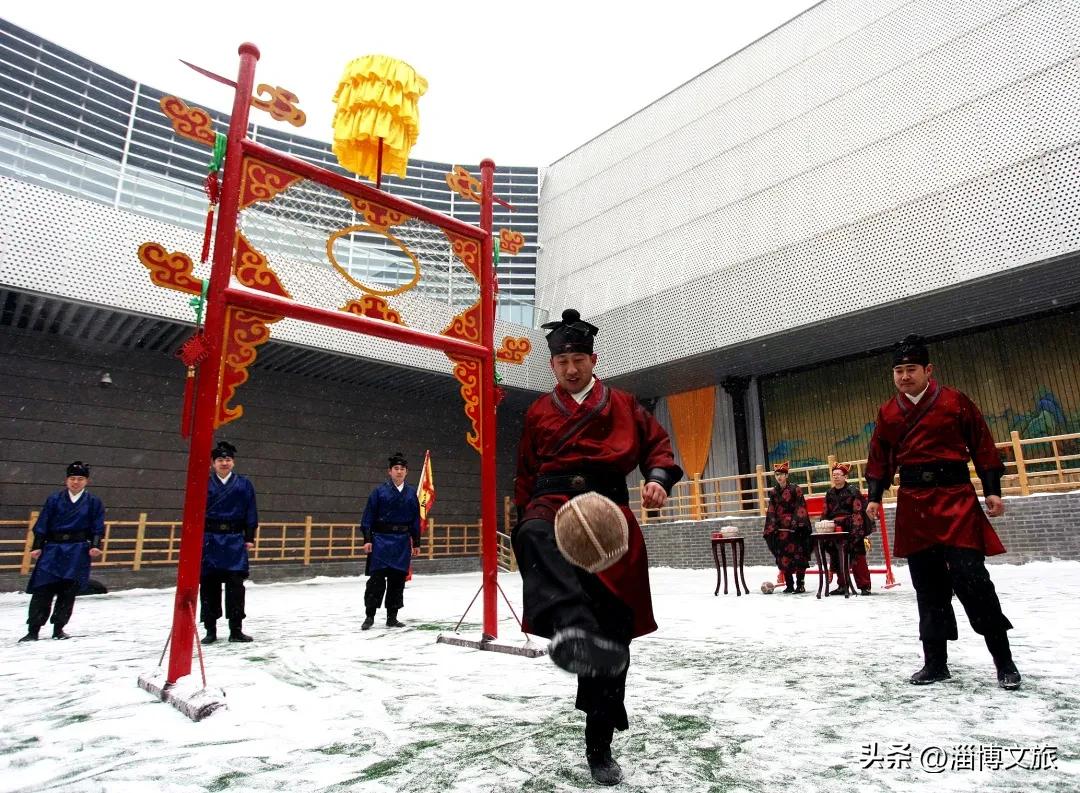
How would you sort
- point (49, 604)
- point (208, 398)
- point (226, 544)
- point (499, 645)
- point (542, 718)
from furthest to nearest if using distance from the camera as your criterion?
point (49, 604) → point (226, 544) → point (499, 645) → point (208, 398) → point (542, 718)

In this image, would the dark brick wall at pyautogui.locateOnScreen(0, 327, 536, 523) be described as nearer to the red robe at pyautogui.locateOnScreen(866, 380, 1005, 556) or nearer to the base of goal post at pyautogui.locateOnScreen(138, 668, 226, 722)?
the base of goal post at pyautogui.locateOnScreen(138, 668, 226, 722)

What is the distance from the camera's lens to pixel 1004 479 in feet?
34.8

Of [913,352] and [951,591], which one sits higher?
[913,352]

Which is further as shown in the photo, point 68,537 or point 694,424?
point 694,424

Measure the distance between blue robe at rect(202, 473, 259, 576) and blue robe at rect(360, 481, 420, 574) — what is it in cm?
99

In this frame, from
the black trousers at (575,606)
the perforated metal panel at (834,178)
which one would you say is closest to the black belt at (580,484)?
the black trousers at (575,606)

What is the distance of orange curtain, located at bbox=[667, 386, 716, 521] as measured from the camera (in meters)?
16.0

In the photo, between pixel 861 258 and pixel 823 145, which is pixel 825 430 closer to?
pixel 861 258

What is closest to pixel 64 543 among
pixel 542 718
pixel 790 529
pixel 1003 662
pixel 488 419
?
pixel 488 419

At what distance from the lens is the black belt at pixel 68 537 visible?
514 cm

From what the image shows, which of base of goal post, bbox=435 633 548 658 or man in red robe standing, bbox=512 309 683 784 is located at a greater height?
man in red robe standing, bbox=512 309 683 784

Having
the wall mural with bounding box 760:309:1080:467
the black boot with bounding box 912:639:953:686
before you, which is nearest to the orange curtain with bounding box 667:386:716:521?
the wall mural with bounding box 760:309:1080:467

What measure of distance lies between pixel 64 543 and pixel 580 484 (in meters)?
5.15

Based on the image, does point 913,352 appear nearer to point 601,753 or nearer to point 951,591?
point 951,591
